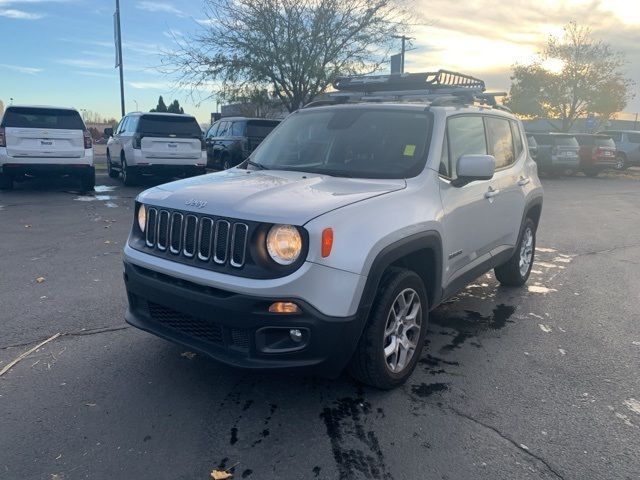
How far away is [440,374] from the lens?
3.82 metres

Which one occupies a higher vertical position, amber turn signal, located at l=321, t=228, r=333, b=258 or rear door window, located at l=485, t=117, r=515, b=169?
rear door window, located at l=485, t=117, r=515, b=169

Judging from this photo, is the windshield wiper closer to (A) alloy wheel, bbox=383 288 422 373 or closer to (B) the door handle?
(A) alloy wheel, bbox=383 288 422 373

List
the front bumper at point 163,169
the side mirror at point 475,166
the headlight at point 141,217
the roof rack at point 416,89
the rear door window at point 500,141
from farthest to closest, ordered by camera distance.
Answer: the front bumper at point 163,169
the rear door window at point 500,141
the roof rack at point 416,89
the side mirror at point 475,166
the headlight at point 141,217

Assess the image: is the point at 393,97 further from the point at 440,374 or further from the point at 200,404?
the point at 200,404

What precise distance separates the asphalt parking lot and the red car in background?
18.0 metres

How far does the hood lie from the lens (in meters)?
3.04

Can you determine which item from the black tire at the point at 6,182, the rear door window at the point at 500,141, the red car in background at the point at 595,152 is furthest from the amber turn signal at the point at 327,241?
the red car in background at the point at 595,152

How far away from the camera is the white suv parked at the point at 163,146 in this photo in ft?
43.3

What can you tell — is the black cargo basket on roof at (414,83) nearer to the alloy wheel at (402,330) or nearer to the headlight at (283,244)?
the alloy wheel at (402,330)

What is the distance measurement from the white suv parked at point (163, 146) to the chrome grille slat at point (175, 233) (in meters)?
10.4

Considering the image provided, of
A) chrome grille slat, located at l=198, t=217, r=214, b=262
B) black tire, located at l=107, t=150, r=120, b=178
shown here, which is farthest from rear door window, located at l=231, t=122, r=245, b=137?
chrome grille slat, located at l=198, t=217, r=214, b=262

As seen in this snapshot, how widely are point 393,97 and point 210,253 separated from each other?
270cm

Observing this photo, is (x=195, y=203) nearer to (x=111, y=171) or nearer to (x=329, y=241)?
(x=329, y=241)

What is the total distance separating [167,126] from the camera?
13406 mm
